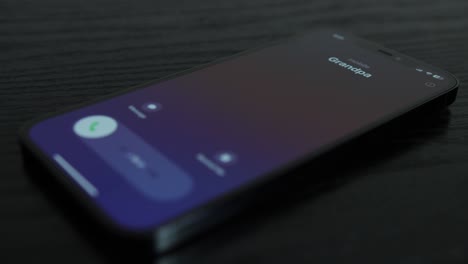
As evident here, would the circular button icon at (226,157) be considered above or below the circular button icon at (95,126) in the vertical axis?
below

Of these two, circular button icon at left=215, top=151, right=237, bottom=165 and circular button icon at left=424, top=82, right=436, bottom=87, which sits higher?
circular button icon at left=424, top=82, right=436, bottom=87

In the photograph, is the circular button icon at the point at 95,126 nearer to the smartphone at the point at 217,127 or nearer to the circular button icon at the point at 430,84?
the smartphone at the point at 217,127

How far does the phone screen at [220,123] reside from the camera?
0.39 metres

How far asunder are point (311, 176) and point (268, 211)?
0.04 m

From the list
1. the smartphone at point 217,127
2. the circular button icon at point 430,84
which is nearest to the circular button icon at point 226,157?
the smartphone at point 217,127

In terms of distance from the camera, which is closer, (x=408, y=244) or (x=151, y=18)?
(x=408, y=244)

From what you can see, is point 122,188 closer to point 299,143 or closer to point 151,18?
point 299,143

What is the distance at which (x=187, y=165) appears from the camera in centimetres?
41

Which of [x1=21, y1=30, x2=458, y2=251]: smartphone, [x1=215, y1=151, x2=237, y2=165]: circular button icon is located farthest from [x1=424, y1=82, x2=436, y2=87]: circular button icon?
[x1=215, y1=151, x2=237, y2=165]: circular button icon

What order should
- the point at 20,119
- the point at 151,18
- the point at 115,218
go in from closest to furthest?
the point at 115,218, the point at 20,119, the point at 151,18

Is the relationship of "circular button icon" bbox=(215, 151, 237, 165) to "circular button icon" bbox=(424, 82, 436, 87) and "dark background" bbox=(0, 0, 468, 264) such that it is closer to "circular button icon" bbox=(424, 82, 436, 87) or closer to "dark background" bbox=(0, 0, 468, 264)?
"dark background" bbox=(0, 0, 468, 264)

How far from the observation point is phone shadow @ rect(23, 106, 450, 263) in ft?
1.20

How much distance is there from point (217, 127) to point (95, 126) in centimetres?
9

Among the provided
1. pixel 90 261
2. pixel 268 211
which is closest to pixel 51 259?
pixel 90 261
